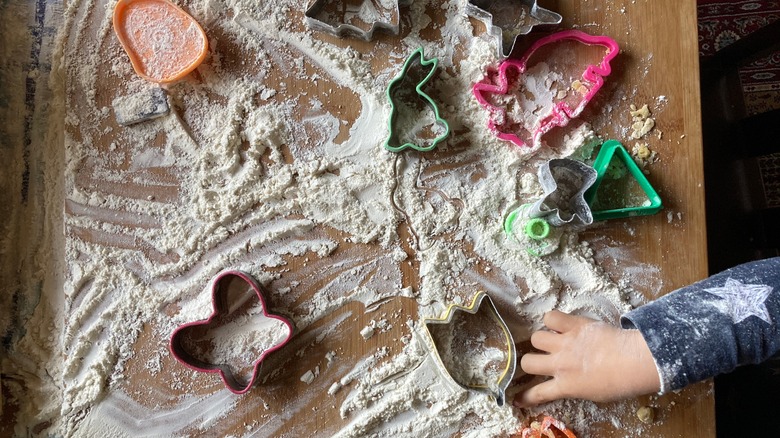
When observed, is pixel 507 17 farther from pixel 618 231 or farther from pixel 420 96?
pixel 618 231

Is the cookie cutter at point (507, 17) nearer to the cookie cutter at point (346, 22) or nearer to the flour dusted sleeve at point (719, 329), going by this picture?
the cookie cutter at point (346, 22)

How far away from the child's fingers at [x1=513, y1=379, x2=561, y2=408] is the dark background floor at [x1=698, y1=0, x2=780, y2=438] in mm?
495

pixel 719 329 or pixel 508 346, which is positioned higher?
pixel 719 329

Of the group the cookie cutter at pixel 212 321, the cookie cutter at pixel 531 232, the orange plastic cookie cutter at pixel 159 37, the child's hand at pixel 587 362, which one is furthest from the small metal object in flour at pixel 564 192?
the orange plastic cookie cutter at pixel 159 37

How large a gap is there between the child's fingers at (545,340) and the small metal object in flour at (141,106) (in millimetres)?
655

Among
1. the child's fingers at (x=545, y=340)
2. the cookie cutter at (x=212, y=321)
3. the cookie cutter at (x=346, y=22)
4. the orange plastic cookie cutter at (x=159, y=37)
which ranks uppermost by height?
the cookie cutter at (x=346, y=22)

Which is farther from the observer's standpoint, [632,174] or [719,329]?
[632,174]

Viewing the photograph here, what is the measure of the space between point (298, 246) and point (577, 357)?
44cm

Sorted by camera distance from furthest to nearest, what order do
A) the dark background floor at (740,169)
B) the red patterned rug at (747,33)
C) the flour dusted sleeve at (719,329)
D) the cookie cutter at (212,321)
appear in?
the red patterned rug at (747,33), the dark background floor at (740,169), the cookie cutter at (212,321), the flour dusted sleeve at (719,329)

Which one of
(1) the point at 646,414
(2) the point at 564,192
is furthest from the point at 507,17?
(1) the point at 646,414

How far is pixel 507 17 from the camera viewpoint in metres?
0.84

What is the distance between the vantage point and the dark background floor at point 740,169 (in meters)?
1.03

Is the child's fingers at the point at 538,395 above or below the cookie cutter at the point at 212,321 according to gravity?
above

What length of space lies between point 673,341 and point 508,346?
0.22 meters
